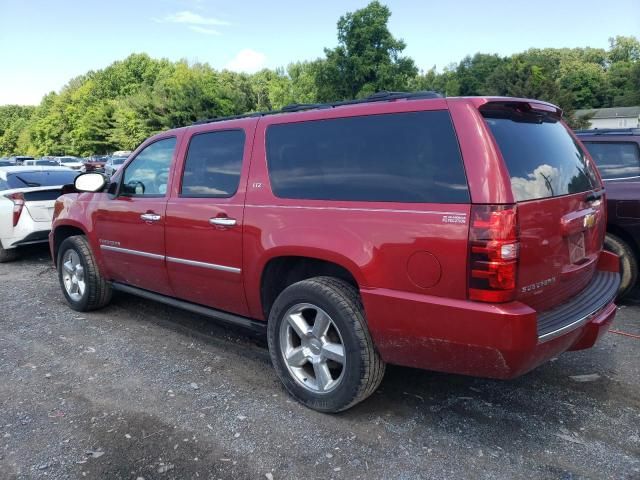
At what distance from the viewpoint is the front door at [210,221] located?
143 inches

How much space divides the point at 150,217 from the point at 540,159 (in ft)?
9.85

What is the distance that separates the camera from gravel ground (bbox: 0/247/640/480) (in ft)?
8.80

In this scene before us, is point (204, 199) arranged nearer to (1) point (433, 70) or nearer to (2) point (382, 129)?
(2) point (382, 129)

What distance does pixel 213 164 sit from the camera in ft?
12.8

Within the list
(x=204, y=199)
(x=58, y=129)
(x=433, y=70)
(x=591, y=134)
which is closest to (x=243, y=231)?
(x=204, y=199)

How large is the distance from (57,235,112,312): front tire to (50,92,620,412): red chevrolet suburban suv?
4.85ft

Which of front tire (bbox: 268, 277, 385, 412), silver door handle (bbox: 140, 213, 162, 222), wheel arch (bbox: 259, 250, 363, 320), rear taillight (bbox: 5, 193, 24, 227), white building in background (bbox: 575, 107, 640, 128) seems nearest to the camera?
front tire (bbox: 268, 277, 385, 412)

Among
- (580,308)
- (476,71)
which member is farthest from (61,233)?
(476,71)

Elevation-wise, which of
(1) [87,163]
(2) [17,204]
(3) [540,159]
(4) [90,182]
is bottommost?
(1) [87,163]

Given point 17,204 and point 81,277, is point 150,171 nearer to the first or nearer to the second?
point 81,277

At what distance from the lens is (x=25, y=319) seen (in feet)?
17.3

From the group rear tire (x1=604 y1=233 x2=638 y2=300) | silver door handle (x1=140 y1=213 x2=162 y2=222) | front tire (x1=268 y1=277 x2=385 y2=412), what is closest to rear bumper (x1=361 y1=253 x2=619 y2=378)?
front tire (x1=268 y1=277 x2=385 y2=412)

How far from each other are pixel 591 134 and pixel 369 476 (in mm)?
5128

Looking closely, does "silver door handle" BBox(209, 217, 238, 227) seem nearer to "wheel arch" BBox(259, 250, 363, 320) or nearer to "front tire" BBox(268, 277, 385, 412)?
Result: "wheel arch" BBox(259, 250, 363, 320)
